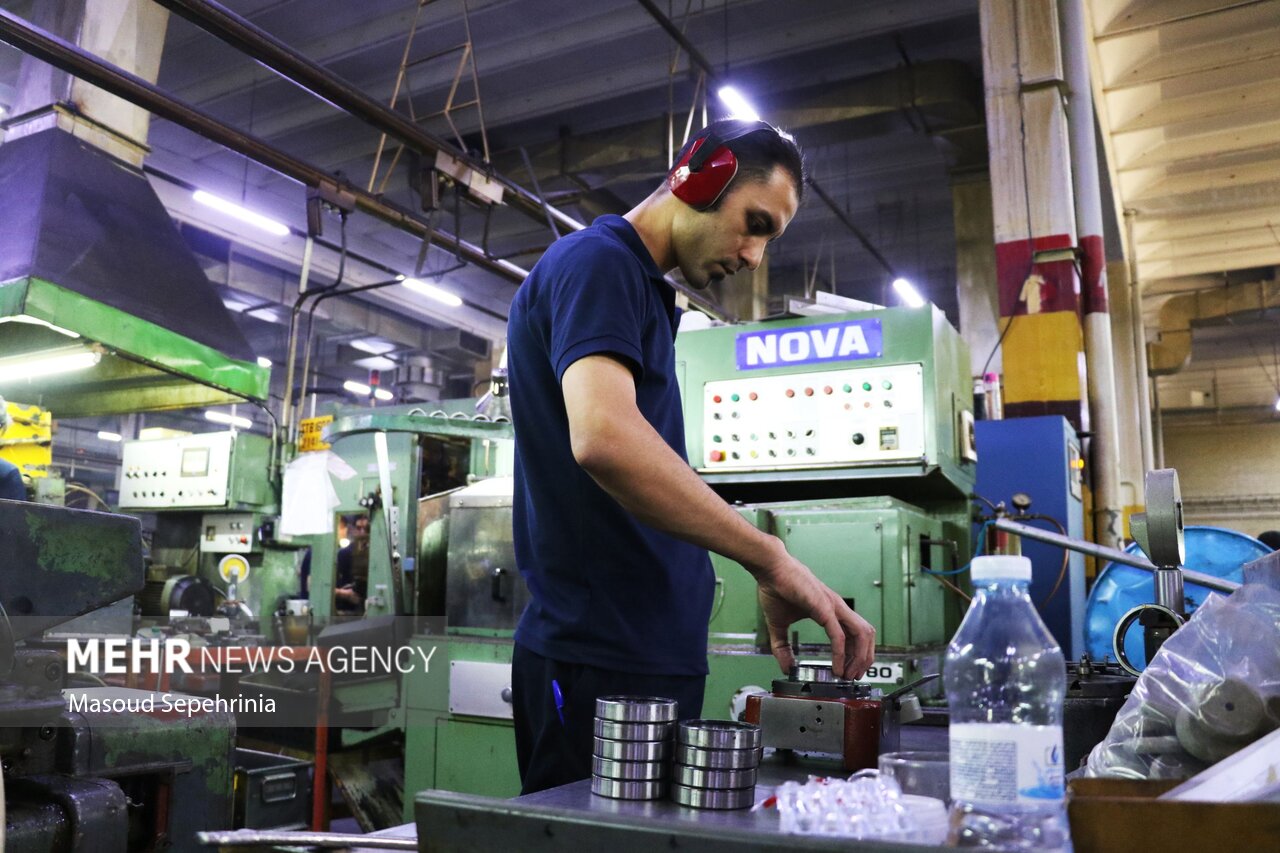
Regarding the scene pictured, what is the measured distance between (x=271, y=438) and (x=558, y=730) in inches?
174

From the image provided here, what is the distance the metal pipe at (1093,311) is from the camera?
3.86m

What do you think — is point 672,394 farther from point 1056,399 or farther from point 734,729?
point 1056,399

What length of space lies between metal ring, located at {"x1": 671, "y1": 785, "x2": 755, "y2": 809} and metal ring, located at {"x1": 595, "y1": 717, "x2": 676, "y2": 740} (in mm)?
52

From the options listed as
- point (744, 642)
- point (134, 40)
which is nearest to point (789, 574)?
point (744, 642)

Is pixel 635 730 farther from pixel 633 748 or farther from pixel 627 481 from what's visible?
pixel 627 481

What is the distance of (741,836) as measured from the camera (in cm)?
67

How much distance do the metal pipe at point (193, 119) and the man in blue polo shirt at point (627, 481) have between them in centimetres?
253

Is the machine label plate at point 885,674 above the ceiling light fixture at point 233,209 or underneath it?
underneath

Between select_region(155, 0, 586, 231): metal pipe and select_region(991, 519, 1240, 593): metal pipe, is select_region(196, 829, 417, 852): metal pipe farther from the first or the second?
select_region(155, 0, 586, 231): metal pipe

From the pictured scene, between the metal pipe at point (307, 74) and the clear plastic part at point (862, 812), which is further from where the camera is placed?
the metal pipe at point (307, 74)

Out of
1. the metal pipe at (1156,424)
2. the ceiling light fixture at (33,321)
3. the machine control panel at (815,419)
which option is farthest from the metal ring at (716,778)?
the metal pipe at (1156,424)

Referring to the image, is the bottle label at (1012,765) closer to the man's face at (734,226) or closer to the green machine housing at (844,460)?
the man's face at (734,226)

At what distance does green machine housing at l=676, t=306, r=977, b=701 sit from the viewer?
2.26 metres
